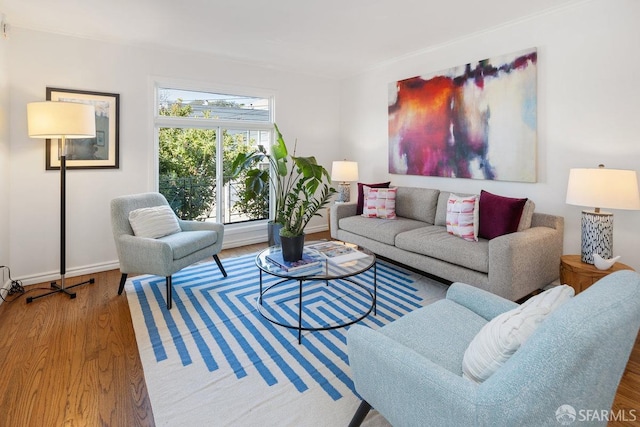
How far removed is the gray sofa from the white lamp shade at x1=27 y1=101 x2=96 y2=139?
288 cm

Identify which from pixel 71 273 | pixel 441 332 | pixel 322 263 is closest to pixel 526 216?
pixel 322 263

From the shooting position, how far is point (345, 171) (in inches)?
194

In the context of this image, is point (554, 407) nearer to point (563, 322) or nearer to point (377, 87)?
point (563, 322)

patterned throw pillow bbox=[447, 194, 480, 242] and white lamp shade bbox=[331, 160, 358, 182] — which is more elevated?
white lamp shade bbox=[331, 160, 358, 182]

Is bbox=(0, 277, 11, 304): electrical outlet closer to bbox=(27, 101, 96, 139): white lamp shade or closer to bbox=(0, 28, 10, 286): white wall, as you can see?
bbox=(0, 28, 10, 286): white wall

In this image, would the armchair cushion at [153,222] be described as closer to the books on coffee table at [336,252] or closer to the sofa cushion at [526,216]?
the books on coffee table at [336,252]

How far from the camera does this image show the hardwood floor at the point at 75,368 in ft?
5.67

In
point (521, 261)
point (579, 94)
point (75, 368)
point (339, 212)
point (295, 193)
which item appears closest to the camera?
point (75, 368)

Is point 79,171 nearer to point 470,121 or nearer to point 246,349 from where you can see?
point 246,349

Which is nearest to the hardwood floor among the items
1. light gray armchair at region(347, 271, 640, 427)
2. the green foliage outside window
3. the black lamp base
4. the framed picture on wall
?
the black lamp base

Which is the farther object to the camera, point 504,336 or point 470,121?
point 470,121

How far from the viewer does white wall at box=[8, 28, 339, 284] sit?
10.9ft

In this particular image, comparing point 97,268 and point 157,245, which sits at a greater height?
point 157,245

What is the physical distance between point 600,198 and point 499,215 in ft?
2.40
